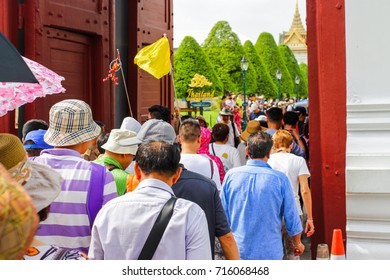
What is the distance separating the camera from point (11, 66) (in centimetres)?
341

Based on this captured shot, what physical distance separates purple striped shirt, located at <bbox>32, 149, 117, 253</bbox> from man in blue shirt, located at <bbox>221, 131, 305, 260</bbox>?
4.76 feet

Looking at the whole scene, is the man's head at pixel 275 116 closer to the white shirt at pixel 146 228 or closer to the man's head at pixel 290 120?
the man's head at pixel 290 120

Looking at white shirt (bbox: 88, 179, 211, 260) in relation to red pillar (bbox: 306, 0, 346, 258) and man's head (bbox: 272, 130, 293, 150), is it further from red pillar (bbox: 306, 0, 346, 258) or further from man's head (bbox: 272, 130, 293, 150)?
man's head (bbox: 272, 130, 293, 150)

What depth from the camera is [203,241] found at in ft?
10.6

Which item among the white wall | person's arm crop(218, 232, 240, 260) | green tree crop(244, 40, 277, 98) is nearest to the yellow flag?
the white wall

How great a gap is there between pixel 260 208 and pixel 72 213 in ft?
5.51

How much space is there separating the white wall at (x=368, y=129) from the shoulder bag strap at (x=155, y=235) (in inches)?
55.6

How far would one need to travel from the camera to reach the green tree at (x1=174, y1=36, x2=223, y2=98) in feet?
154

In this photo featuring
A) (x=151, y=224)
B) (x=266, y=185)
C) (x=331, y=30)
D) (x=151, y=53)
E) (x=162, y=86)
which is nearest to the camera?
(x=151, y=224)

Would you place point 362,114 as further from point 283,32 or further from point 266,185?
point 283,32

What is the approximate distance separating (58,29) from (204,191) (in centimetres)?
546

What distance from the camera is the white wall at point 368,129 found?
4059 mm
